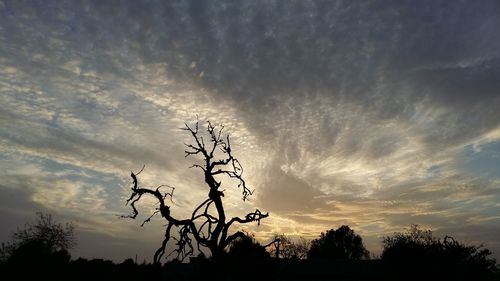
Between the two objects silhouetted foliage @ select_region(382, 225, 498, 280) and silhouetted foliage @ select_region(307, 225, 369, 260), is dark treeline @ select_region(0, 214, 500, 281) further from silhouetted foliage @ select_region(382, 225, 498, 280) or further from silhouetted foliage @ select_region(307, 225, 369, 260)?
silhouetted foliage @ select_region(307, 225, 369, 260)

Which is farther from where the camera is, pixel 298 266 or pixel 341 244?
pixel 341 244

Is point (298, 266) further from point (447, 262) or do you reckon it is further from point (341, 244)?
point (341, 244)

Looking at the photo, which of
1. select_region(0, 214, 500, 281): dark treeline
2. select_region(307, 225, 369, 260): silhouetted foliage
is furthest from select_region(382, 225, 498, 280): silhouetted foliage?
select_region(307, 225, 369, 260): silhouetted foliage

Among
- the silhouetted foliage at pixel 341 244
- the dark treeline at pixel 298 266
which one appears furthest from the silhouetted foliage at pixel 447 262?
the silhouetted foliage at pixel 341 244

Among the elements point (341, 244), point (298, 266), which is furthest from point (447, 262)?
point (341, 244)

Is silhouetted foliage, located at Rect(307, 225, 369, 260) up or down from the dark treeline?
up

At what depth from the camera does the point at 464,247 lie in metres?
40.0

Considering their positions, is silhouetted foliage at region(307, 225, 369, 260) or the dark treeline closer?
the dark treeline

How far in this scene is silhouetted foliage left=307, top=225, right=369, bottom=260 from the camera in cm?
8344

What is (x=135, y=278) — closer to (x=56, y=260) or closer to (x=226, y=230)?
→ (x=56, y=260)

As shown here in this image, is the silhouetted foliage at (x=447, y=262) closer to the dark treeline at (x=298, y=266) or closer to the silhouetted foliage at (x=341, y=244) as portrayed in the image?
the dark treeline at (x=298, y=266)

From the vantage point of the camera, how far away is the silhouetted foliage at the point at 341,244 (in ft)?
274

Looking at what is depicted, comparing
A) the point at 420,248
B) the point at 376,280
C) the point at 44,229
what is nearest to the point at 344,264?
the point at 376,280

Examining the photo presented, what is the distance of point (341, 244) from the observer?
8556cm
